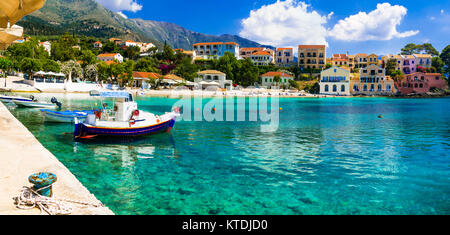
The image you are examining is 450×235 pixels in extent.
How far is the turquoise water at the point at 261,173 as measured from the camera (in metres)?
9.23

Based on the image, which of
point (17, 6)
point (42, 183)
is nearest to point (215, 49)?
point (17, 6)

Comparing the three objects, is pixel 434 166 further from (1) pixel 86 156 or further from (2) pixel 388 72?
(2) pixel 388 72

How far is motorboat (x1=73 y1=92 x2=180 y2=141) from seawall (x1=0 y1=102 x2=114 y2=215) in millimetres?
3978

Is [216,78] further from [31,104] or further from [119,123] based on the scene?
[119,123]

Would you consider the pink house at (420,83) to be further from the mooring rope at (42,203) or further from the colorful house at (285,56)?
the mooring rope at (42,203)

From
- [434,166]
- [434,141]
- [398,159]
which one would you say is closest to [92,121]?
[398,159]

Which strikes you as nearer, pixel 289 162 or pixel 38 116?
pixel 289 162

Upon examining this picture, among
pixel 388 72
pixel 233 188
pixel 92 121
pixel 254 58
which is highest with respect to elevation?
pixel 254 58

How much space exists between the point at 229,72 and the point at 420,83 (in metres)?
67.1

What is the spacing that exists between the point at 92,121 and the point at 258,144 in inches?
416

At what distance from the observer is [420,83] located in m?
102

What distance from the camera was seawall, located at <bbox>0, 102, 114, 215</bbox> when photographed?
22.0 ft

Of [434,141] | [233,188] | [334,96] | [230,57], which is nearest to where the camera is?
[233,188]

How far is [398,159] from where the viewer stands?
1546cm
